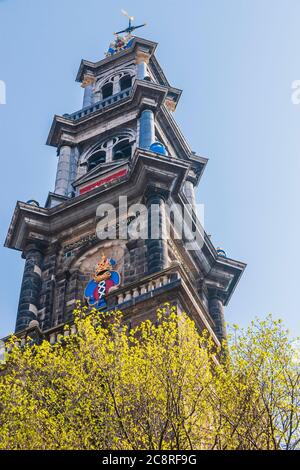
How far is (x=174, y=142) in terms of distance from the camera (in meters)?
47.6

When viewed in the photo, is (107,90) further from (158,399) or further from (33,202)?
(158,399)

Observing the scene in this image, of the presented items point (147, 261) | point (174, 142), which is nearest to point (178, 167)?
point (147, 261)

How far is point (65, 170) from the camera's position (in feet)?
144

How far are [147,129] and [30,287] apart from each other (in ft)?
41.0

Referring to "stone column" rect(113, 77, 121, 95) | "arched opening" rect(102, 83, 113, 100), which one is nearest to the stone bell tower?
"stone column" rect(113, 77, 121, 95)

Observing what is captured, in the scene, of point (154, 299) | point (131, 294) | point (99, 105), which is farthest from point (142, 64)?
point (154, 299)

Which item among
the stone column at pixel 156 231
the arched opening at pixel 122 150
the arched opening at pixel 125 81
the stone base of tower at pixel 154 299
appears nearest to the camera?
the stone base of tower at pixel 154 299

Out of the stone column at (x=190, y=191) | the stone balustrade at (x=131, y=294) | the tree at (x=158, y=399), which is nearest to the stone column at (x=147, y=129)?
the stone column at (x=190, y=191)

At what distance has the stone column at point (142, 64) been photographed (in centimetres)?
5194

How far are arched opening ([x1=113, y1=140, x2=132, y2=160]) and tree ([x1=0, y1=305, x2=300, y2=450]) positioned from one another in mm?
23082

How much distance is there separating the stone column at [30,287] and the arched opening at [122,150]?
29.0ft

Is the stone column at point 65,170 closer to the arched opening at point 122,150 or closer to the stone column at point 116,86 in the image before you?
the arched opening at point 122,150

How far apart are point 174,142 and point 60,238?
41.5 ft

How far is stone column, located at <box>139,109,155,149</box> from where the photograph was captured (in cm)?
4219
